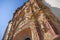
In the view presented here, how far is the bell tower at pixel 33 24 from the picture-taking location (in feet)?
Result: 39.8

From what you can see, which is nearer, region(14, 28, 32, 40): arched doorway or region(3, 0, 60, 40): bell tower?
region(3, 0, 60, 40): bell tower

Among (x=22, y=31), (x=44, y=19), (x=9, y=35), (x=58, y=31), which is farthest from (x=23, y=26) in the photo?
(x=58, y=31)

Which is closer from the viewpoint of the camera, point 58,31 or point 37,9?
point 58,31

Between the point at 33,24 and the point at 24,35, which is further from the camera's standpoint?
the point at 24,35

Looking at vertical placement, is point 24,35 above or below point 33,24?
above

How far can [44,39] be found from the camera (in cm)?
1208

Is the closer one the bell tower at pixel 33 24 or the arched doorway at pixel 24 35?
the bell tower at pixel 33 24

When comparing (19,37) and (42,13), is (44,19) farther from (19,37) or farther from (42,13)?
(19,37)

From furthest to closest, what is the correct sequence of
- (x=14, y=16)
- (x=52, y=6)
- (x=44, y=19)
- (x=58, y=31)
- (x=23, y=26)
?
(x=14, y=16)
(x=23, y=26)
(x=52, y=6)
(x=44, y=19)
(x=58, y=31)

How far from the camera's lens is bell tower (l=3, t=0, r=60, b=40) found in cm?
1214

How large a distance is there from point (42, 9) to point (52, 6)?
0.60 metres

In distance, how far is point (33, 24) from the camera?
13.6m

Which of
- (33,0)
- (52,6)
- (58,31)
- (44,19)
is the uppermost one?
(33,0)

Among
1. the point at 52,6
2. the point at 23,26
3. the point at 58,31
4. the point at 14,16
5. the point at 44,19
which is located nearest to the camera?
the point at 58,31
